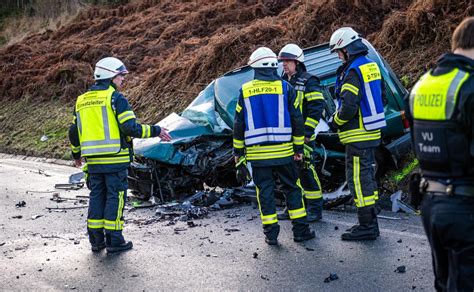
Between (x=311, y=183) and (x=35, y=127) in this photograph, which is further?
(x=35, y=127)

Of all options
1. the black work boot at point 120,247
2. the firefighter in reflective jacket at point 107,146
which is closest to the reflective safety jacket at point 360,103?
the firefighter in reflective jacket at point 107,146

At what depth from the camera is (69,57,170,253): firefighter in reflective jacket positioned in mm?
6629

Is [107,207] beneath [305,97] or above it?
beneath

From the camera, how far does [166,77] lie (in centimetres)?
1684

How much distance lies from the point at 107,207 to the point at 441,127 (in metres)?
3.87

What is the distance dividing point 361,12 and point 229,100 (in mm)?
5991

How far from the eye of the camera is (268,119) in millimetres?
6422

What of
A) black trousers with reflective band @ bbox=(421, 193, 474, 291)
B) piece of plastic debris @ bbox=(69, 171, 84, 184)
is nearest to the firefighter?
black trousers with reflective band @ bbox=(421, 193, 474, 291)

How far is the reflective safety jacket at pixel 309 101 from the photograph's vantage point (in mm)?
7023

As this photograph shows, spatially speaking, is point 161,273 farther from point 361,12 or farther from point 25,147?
point 25,147

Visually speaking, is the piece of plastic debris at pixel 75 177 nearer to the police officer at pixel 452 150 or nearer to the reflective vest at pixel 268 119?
the reflective vest at pixel 268 119

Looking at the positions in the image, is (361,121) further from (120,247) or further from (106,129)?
(120,247)

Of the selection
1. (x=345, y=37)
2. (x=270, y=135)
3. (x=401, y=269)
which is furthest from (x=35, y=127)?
(x=401, y=269)

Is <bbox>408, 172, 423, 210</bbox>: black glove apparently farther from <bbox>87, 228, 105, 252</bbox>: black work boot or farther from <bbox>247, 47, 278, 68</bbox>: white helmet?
<bbox>87, 228, 105, 252</bbox>: black work boot
